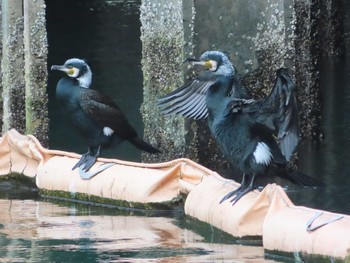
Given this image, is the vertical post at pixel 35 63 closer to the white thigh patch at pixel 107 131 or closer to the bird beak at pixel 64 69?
the bird beak at pixel 64 69

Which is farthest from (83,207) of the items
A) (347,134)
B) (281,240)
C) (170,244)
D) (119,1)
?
(119,1)

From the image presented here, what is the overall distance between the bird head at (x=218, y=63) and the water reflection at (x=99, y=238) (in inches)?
47.2

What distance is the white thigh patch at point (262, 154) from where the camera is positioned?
34.3 feet

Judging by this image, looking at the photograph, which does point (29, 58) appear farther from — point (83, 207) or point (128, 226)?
point (128, 226)

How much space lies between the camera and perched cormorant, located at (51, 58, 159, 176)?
1191 centimetres

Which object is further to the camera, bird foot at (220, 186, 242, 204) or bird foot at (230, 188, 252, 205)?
bird foot at (220, 186, 242, 204)

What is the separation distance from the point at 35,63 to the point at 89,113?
1.11 m

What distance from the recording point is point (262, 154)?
1046cm

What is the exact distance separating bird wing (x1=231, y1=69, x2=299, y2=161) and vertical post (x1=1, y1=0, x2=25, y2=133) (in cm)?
338

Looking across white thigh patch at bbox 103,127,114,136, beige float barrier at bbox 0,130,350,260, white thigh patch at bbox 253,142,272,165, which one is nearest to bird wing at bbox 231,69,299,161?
white thigh patch at bbox 253,142,272,165

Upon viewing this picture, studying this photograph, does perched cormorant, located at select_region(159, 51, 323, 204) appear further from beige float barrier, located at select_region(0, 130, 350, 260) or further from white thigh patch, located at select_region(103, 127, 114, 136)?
white thigh patch, located at select_region(103, 127, 114, 136)

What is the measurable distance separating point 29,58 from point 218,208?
3049mm

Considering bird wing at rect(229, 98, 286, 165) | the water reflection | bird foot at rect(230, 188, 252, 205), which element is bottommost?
the water reflection

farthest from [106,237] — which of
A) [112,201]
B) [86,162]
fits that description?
[86,162]
